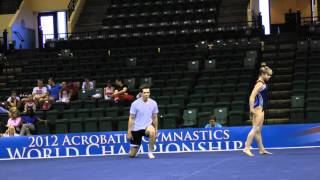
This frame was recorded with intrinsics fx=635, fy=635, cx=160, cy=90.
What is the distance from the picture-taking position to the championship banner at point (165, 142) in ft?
47.7

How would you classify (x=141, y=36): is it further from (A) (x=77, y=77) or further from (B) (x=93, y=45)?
(A) (x=77, y=77)

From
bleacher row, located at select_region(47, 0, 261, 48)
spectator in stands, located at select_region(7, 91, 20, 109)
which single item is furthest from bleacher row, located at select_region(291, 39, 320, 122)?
spectator in stands, located at select_region(7, 91, 20, 109)

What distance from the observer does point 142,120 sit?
12.8 meters

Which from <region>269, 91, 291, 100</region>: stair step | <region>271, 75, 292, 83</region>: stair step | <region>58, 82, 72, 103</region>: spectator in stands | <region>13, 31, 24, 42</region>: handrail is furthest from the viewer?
<region>13, 31, 24, 42</region>: handrail

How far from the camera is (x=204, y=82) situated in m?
20.8

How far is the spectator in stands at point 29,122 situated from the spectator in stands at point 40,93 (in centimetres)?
135

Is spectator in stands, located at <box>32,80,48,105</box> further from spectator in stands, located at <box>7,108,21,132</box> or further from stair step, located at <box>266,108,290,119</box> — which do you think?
stair step, located at <box>266,108,290,119</box>

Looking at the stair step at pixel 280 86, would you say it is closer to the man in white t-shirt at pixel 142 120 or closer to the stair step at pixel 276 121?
the stair step at pixel 276 121

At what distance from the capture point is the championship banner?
47.7ft

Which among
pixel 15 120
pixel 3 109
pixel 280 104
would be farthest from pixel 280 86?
pixel 3 109

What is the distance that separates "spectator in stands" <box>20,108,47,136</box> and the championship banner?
2.17 meters

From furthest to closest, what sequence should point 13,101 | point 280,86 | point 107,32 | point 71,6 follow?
point 71,6 → point 107,32 → point 280,86 → point 13,101

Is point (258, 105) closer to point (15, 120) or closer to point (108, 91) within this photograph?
point (15, 120)

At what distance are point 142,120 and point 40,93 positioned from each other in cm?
896
